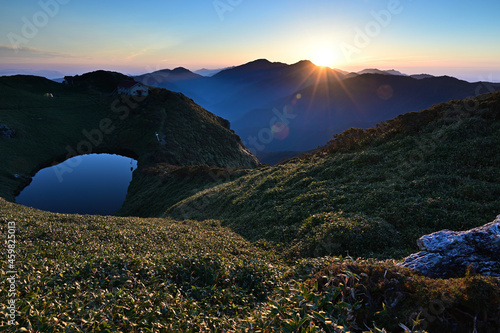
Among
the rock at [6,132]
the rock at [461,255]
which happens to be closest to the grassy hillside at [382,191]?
the rock at [461,255]

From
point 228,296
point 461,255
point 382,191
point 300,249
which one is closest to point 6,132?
point 300,249

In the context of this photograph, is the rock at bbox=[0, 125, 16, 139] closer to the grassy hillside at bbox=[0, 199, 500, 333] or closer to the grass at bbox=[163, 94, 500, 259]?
the grass at bbox=[163, 94, 500, 259]

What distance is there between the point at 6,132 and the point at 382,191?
9521 cm

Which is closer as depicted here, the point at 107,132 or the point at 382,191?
the point at 382,191

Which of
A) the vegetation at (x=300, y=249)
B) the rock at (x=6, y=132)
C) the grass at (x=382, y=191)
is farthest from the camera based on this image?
the rock at (x=6, y=132)

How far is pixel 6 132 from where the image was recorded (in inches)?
2872

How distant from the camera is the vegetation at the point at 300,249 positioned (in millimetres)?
6676

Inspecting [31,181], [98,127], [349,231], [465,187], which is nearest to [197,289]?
[349,231]

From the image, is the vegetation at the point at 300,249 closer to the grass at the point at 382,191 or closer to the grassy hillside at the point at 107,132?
the grass at the point at 382,191

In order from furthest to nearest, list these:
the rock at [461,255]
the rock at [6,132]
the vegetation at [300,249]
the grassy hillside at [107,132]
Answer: the rock at [6,132], the grassy hillside at [107,132], the rock at [461,255], the vegetation at [300,249]

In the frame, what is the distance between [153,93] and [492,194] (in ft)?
396

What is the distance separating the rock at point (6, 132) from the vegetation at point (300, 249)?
196 feet

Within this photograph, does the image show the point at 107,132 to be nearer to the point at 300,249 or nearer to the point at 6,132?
the point at 6,132

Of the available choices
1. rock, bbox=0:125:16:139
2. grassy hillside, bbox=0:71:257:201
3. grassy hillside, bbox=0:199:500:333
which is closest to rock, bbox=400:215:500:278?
grassy hillside, bbox=0:199:500:333
